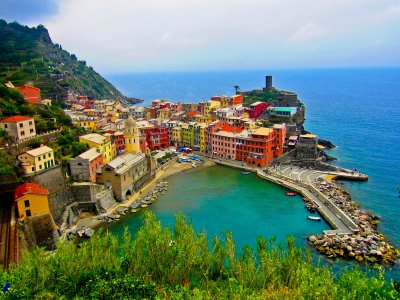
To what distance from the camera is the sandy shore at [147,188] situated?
33.1 m

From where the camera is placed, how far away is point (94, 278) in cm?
1755

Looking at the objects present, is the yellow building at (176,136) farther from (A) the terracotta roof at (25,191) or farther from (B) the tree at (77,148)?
(A) the terracotta roof at (25,191)

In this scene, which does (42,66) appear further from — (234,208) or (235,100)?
(234,208)

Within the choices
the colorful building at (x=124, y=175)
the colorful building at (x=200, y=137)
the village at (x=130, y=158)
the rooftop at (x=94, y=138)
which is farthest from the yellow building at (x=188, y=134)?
the rooftop at (x=94, y=138)

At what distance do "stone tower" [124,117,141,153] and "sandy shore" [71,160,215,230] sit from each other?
5.03 m

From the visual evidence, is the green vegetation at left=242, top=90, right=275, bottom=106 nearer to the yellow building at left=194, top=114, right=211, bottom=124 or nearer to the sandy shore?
the yellow building at left=194, top=114, right=211, bottom=124

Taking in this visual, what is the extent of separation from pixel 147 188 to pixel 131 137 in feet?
23.6

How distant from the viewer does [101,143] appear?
41250mm

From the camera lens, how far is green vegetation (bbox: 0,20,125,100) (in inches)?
2963

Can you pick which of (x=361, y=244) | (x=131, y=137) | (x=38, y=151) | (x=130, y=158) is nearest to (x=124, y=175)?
(x=130, y=158)

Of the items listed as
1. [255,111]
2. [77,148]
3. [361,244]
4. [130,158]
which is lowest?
[361,244]

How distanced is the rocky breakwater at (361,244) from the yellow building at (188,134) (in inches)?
1202

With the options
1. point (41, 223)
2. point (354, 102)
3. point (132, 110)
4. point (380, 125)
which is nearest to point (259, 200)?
point (41, 223)

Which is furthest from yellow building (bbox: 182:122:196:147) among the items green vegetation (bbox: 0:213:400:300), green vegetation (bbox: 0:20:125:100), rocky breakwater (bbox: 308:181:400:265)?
green vegetation (bbox: 0:213:400:300)
